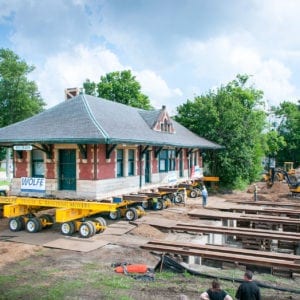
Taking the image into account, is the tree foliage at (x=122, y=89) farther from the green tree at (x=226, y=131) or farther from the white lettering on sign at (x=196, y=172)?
the white lettering on sign at (x=196, y=172)

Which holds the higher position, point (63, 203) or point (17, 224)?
point (63, 203)

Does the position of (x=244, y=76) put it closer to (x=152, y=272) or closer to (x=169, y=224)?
(x=169, y=224)

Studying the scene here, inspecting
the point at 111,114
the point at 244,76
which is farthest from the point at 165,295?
the point at 244,76

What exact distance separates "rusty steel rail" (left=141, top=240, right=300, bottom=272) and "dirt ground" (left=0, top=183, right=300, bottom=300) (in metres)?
0.39

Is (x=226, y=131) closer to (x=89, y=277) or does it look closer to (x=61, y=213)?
(x=61, y=213)

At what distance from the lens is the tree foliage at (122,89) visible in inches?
1923

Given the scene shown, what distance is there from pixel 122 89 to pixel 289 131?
117 ft

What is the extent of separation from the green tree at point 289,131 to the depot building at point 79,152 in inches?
1978

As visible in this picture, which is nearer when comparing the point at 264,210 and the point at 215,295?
the point at 215,295

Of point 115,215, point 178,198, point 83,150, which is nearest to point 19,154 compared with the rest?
point 83,150

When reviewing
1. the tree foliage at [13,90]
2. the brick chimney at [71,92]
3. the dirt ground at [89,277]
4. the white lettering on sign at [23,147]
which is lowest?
the dirt ground at [89,277]

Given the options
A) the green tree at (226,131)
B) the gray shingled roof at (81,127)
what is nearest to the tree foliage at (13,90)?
the green tree at (226,131)

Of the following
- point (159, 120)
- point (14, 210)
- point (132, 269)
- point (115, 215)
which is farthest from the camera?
point (159, 120)

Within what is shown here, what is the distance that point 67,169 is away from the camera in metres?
15.9
